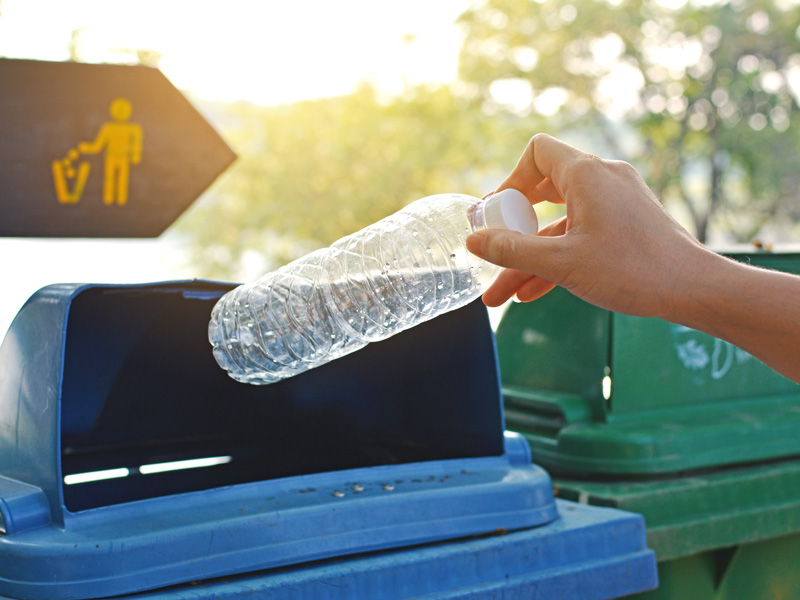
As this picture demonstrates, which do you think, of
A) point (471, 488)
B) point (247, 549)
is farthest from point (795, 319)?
point (247, 549)

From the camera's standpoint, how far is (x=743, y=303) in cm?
135

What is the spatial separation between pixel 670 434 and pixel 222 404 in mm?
1221

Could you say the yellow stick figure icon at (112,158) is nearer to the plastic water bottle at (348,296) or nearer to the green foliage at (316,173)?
the plastic water bottle at (348,296)

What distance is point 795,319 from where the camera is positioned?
1.35 metres

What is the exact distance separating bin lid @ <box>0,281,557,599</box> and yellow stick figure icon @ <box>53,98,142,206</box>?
1067 millimetres

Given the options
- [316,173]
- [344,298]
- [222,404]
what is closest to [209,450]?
[222,404]

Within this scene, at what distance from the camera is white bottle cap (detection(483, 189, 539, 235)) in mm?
1498

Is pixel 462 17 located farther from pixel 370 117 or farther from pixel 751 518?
pixel 751 518

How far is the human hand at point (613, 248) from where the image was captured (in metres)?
1.33

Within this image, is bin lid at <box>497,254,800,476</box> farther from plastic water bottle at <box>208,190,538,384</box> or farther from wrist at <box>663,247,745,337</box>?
wrist at <box>663,247,745,337</box>

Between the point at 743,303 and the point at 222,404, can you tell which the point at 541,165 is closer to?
the point at 743,303

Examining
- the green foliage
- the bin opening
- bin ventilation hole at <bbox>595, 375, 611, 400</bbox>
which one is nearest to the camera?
the bin opening

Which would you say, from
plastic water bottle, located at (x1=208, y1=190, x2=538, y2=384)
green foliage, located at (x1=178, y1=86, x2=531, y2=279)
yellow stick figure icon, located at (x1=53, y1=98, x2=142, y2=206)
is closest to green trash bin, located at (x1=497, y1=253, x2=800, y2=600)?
plastic water bottle, located at (x1=208, y1=190, x2=538, y2=384)

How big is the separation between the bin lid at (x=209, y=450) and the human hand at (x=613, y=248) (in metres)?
0.69
